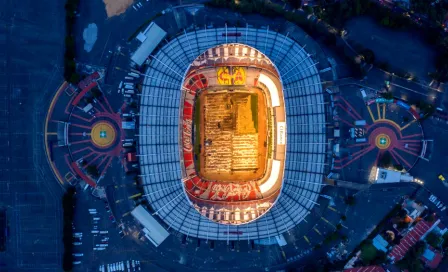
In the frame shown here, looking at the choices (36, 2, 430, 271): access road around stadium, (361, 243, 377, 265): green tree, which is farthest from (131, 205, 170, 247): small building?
(361, 243, 377, 265): green tree

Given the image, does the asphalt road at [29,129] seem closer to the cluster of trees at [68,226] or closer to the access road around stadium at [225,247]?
the cluster of trees at [68,226]

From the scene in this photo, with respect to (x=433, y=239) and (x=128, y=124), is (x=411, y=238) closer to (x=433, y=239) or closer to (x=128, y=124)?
(x=433, y=239)

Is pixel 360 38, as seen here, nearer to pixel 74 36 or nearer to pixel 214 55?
pixel 214 55

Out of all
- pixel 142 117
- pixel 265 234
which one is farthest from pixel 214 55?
pixel 265 234

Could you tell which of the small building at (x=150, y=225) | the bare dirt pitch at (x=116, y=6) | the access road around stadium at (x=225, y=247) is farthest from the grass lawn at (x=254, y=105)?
the bare dirt pitch at (x=116, y=6)

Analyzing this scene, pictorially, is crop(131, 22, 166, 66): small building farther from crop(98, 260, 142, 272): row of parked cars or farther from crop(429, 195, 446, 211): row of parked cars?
crop(429, 195, 446, 211): row of parked cars

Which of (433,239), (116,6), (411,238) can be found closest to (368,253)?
(411,238)
